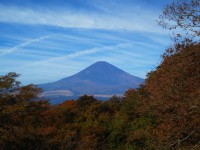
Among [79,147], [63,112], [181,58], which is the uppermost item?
[181,58]

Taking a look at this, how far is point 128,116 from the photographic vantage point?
29.4 m

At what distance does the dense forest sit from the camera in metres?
10.1

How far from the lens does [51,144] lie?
2672cm

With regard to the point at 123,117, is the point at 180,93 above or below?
above

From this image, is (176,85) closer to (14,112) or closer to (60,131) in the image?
(14,112)

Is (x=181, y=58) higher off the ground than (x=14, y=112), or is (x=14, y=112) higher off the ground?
(x=181, y=58)

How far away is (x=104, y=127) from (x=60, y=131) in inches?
159

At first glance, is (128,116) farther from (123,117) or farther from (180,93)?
(180,93)

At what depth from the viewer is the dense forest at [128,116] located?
33.1 ft

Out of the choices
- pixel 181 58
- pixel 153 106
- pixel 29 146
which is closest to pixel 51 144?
pixel 29 146

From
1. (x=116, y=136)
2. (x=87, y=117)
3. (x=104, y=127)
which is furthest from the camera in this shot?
(x=87, y=117)

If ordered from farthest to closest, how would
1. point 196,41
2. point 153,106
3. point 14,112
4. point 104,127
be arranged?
point 104,127 < point 14,112 < point 153,106 < point 196,41

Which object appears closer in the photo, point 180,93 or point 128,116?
point 180,93

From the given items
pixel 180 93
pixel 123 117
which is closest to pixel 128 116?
pixel 123 117
